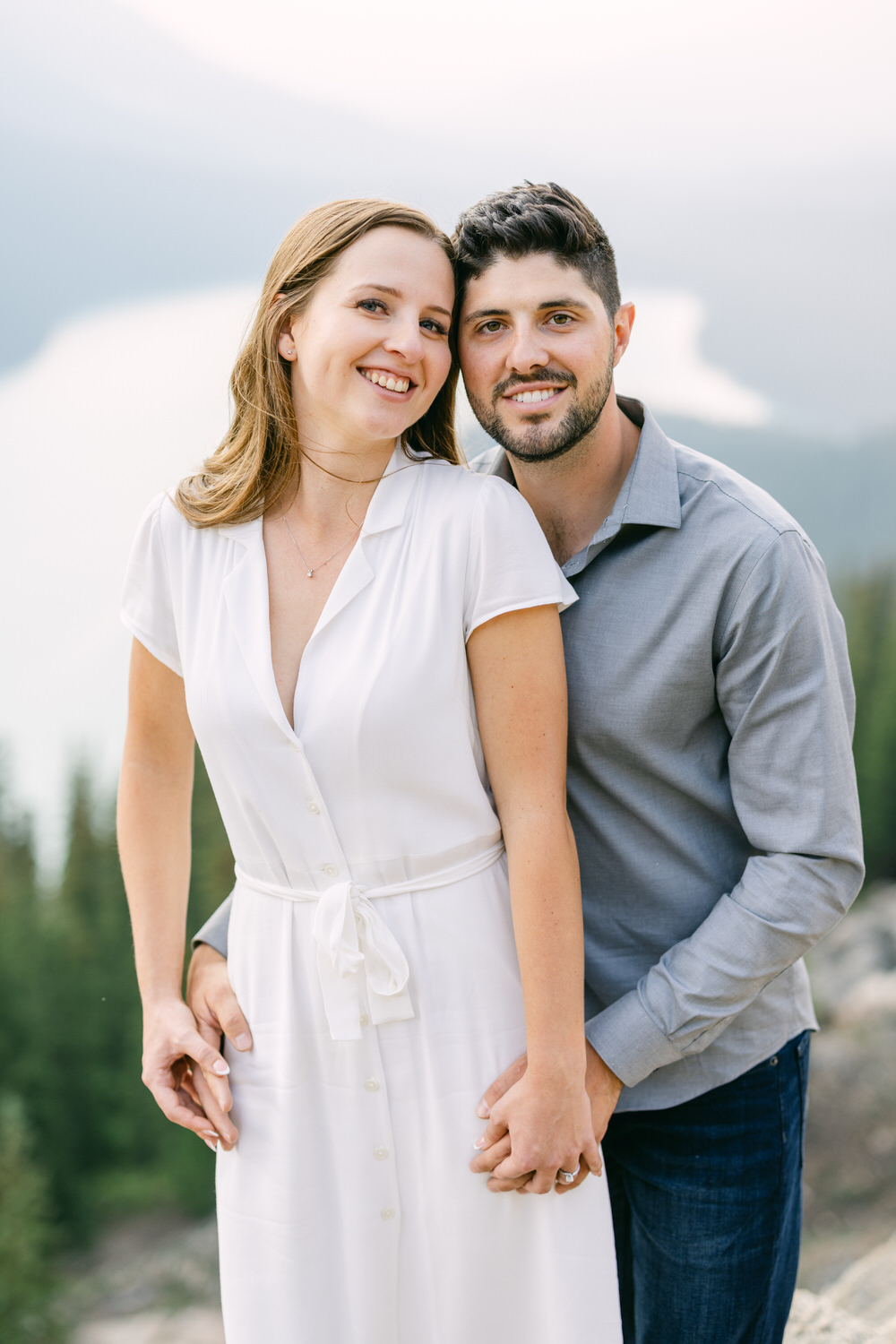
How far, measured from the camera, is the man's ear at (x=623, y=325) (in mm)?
1742

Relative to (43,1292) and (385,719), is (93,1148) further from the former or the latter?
(385,719)

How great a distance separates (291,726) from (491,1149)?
0.55 m

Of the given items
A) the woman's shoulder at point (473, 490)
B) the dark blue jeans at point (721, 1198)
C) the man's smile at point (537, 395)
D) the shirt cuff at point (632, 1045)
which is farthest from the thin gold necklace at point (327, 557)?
the dark blue jeans at point (721, 1198)

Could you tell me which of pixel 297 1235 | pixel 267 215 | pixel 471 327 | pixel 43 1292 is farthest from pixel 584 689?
pixel 43 1292

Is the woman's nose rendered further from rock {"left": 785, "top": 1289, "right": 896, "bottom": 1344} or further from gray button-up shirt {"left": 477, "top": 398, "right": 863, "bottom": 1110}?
rock {"left": 785, "top": 1289, "right": 896, "bottom": 1344}

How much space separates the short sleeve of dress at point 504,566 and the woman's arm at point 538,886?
19mm

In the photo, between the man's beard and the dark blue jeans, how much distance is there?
0.97 m

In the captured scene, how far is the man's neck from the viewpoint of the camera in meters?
1.63

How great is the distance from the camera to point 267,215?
3.88 m

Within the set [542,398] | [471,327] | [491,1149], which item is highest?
[471,327]

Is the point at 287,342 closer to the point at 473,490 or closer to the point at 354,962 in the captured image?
the point at 473,490

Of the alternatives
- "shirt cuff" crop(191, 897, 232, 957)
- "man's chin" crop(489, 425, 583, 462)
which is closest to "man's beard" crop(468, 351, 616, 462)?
"man's chin" crop(489, 425, 583, 462)

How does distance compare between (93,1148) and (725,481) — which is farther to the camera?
(93,1148)

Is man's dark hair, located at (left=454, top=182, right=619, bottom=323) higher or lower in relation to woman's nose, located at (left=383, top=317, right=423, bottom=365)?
higher
